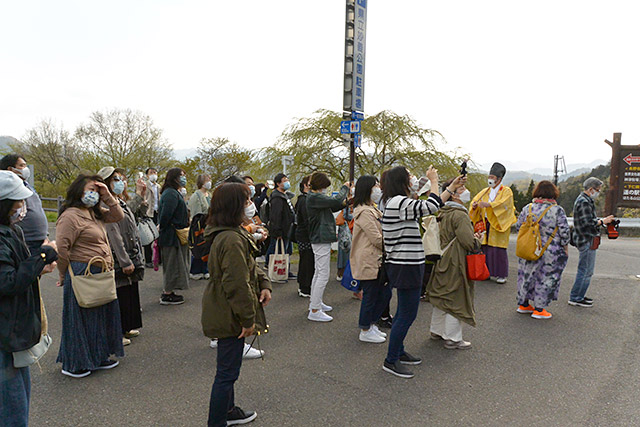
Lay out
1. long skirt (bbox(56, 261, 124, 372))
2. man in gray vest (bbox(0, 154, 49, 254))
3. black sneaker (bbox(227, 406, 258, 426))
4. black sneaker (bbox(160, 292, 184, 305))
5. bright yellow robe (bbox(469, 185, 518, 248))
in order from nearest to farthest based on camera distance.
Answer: black sneaker (bbox(227, 406, 258, 426))
long skirt (bbox(56, 261, 124, 372))
man in gray vest (bbox(0, 154, 49, 254))
black sneaker (bbox(160, 292, 184, 305))
bright yellow robe (bbox(469, 185, 518, 248))

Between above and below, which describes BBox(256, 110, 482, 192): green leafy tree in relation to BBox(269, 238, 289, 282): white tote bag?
above

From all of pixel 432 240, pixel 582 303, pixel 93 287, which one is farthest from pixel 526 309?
pixel 93 287

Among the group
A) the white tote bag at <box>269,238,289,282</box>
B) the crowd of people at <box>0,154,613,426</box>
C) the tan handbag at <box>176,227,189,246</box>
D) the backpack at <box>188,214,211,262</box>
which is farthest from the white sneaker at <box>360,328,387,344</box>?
the tan handbag at <box>176,227,189,246</box>

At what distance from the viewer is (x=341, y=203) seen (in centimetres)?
531

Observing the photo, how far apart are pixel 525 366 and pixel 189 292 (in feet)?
15.7

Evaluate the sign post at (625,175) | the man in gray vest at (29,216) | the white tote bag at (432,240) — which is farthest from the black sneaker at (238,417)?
the sign post at (625,175)

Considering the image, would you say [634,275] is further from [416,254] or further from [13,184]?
[13,184]

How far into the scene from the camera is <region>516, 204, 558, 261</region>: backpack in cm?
545

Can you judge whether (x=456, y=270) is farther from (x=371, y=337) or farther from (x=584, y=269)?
(x=584, y=269)

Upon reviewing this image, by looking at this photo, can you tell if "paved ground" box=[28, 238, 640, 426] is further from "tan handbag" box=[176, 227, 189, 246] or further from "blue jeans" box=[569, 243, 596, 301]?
"tan handbag" box=[176, 227, 189, 246]

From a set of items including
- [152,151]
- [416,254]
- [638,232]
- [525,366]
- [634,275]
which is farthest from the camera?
[152,151]

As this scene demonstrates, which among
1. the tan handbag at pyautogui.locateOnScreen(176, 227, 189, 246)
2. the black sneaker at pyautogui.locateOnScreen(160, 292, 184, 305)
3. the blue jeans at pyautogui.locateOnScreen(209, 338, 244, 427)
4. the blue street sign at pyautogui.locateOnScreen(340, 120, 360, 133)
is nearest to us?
the blue jeans at pyautogui.locateOnScreen(209, 338, 244, 427)

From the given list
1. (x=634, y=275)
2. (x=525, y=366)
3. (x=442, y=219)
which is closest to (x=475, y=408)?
(x=525, y=366)

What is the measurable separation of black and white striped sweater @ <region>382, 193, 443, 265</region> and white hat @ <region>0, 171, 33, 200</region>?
2731 millimetres
